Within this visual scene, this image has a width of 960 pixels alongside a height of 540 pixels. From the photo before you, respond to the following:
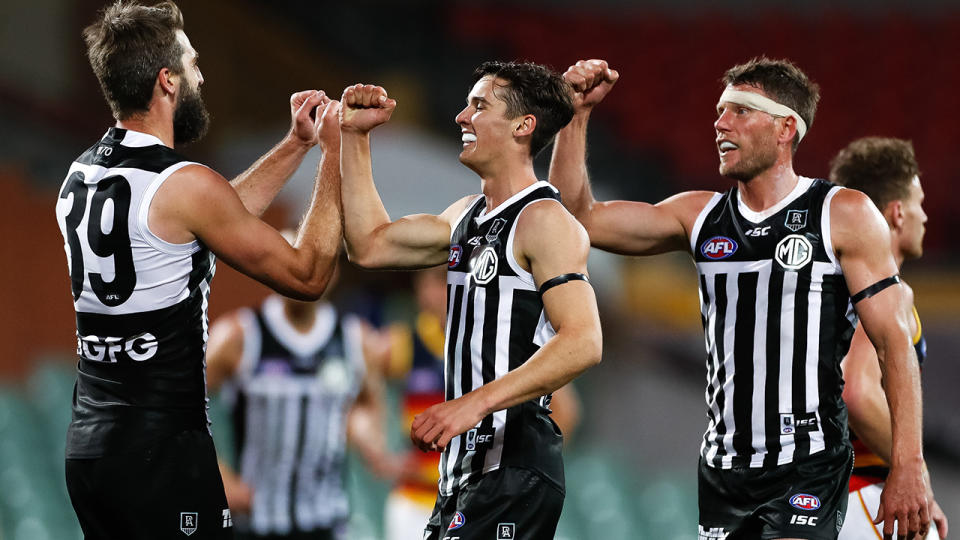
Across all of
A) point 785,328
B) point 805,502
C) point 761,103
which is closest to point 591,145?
point 761,103

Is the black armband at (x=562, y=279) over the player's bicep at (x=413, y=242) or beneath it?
beneath

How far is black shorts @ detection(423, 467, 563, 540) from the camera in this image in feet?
12.4

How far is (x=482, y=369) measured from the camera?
396 centimetres

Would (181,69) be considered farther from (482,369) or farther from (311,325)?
(311,325)

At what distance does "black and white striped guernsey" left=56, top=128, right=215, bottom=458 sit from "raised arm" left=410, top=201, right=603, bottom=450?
916mm

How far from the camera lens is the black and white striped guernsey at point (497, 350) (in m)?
3.91

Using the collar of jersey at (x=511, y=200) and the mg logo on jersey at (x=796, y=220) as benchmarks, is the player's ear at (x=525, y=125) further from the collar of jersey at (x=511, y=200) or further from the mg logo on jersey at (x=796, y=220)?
the mg logo on jersey at (x=796, y=220)

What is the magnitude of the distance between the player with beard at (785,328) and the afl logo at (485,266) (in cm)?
93

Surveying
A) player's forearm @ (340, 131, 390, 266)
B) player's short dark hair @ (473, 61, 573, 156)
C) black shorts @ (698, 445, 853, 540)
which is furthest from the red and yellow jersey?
player's short dark hair @ (473, 61, 573, 156)

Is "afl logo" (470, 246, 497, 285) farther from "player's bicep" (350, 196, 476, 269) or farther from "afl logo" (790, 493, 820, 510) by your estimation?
"afl logo" (790, 493, 820, 510)

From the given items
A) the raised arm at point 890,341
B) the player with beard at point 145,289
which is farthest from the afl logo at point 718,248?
the player with beard at point 145,289

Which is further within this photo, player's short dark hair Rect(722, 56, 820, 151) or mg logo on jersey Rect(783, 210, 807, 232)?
player's short dark hair Rect(722, 56, 820, 151)

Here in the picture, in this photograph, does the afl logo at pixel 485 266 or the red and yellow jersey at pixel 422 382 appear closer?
the afl logo at pixel 485 266

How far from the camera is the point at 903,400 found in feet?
13.3
